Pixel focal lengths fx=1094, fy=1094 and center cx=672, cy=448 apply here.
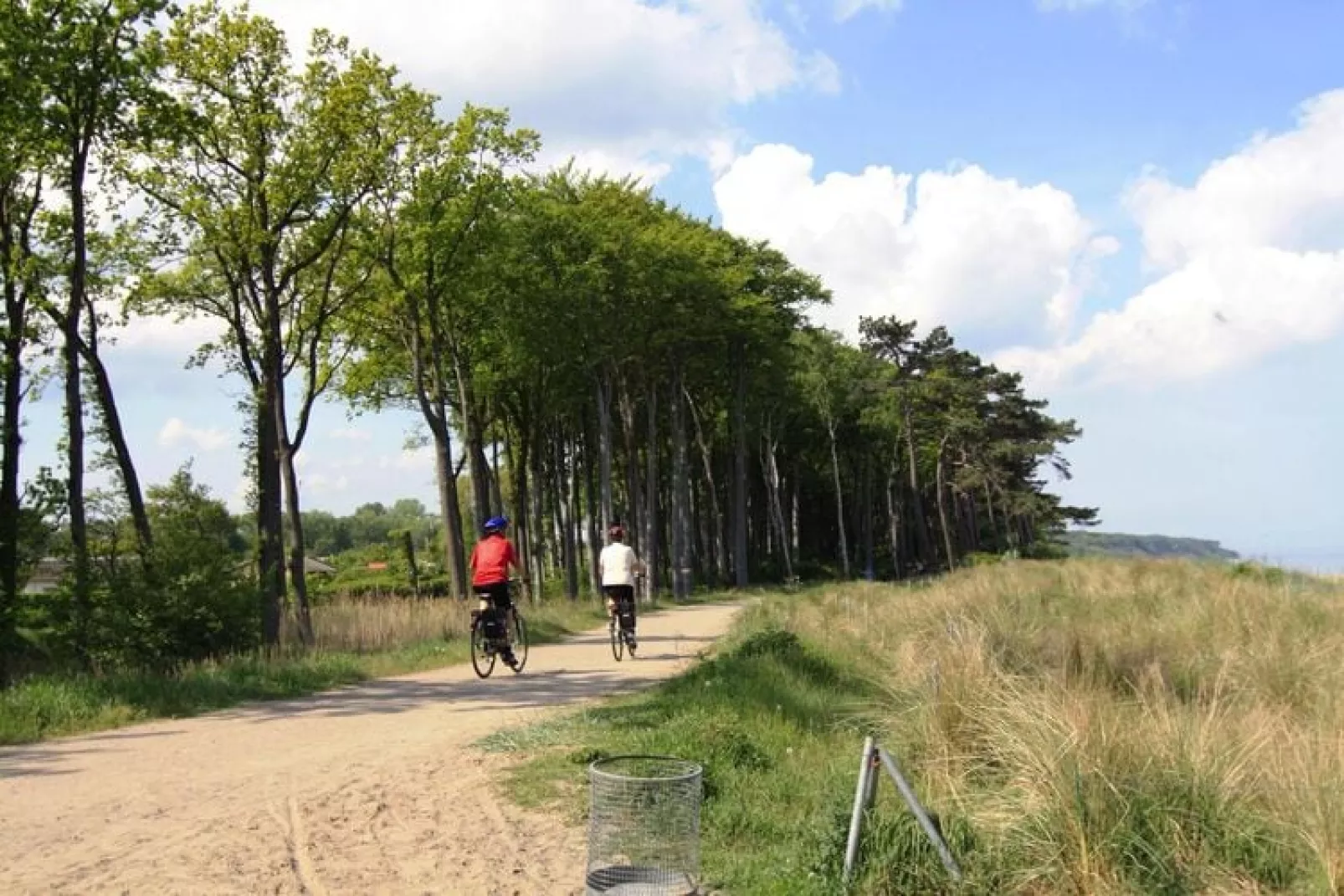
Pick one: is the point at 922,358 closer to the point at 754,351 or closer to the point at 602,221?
the point at 754,351

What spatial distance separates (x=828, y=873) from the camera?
5.35m

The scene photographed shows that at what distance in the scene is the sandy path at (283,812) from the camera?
19.1 ft

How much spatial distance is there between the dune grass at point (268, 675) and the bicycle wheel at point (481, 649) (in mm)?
1646

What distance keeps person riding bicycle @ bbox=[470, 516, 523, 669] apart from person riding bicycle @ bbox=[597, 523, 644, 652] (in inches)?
86.3

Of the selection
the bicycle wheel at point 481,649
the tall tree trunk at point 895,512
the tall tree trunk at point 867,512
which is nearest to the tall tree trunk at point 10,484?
the bicycle wheel at point 481,649

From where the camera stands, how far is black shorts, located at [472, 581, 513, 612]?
571 inches

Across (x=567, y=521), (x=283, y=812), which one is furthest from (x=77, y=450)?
(x=567, y=521)

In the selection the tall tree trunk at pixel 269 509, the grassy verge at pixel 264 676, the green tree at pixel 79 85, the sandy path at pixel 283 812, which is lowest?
the sandy path at pixel 283 812

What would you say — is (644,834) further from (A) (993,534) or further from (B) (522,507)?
(A) (993,534)

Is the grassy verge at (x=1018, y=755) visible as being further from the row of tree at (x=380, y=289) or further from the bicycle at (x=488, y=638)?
the row of tree at (x=380, y=289)

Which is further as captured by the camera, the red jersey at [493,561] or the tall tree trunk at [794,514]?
the tall tree trunk at [794,514]

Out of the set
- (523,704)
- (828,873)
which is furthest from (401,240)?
(828,873)

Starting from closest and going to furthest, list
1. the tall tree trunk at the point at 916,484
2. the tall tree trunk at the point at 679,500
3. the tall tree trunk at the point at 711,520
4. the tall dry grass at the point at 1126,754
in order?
the tall dry grass at the point at 1126,754 < the tall tree trunk at the point at 679,500 < the tall tree trunk at the point at 711,520 < the tall tree trunk at the point at 916,484

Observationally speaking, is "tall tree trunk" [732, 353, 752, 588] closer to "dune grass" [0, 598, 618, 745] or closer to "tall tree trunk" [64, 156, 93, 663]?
"dune grass" [0, 598, 618, 745]
